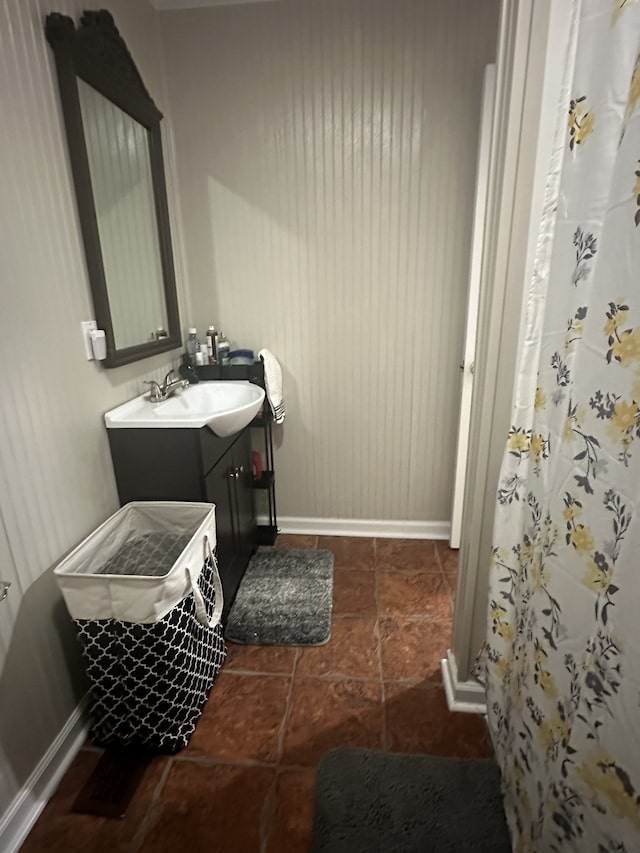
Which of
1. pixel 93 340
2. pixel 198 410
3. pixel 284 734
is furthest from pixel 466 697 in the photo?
pixel 93 340

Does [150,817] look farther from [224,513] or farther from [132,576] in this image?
[224,513]

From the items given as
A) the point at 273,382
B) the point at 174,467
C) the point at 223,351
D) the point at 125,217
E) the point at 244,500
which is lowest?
the point at 244,500

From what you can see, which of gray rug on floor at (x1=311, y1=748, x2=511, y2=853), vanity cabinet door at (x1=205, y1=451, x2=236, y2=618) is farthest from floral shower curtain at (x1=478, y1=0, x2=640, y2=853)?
vanity cabinet door at (x1=205, y1=451, x2=236, y2=618)

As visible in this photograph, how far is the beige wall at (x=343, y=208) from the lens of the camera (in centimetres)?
184

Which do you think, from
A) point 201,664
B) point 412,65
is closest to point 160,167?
point 412,65

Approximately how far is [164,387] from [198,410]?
0.18 m

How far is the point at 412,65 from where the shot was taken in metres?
1.83

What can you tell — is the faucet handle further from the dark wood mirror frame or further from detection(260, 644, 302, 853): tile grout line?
detection(260, 644, 302, 853): tile grout line

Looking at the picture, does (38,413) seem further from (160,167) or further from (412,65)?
(412,65)

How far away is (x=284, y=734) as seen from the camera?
52.9 inches

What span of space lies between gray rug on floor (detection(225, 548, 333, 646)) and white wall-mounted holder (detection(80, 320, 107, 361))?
120cm

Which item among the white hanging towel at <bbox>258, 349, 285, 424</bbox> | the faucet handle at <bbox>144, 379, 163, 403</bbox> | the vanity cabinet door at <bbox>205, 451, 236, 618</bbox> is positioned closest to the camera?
the vanity cabinet door at <bbox>205, 451, 236, 618</bbox>

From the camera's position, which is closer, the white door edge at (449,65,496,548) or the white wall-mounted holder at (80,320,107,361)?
the white wall-mounted holder at (80,320,107,361)

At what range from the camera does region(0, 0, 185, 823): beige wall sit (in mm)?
1076
